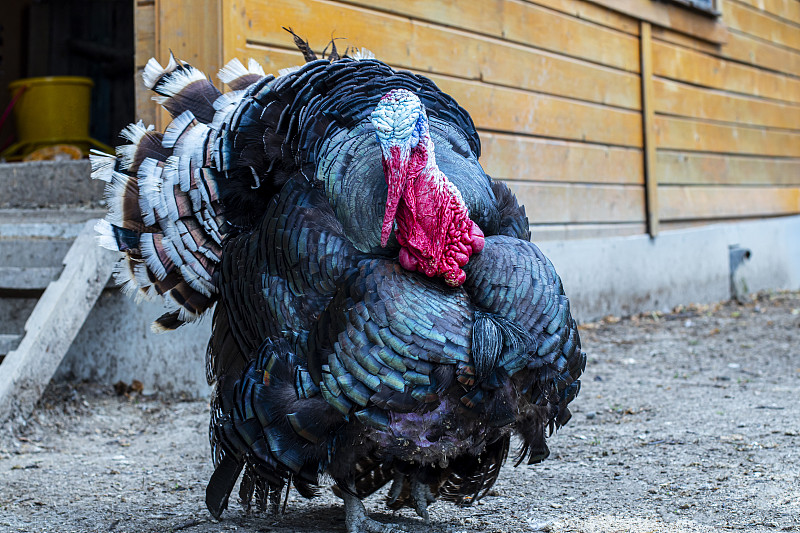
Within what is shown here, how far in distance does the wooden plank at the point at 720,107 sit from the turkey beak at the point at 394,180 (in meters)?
5.28

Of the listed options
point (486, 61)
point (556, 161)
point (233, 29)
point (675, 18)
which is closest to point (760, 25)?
point (675, 18)

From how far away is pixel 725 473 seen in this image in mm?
3045

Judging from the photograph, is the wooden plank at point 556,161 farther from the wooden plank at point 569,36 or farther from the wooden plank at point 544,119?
the wooden plank at point 569,36

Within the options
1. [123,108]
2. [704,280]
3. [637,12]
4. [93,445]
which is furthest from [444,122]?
[123,108]

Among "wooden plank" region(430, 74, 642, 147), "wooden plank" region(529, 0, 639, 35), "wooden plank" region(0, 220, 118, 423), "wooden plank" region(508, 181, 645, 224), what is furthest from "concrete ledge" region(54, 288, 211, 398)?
"wooden plank" region(529, 0, 639, 35)

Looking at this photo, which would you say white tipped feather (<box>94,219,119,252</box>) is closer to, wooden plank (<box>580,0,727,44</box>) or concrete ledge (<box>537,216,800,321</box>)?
concrete ledge (<box>537,216,800,321</box>)

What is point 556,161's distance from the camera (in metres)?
5.99

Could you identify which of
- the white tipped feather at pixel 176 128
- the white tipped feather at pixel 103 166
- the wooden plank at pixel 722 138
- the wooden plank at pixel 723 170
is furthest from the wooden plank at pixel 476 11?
the white tipped feather at pixel 103 166

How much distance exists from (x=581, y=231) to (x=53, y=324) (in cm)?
377

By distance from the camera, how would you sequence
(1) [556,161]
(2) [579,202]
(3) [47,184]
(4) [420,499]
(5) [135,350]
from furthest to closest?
(2) [579,202], (1) [556,161], (3) [47,184], (5) [135,350], (4) [420,499]

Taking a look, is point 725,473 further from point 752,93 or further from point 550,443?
point 752,93

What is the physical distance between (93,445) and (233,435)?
5.20ft

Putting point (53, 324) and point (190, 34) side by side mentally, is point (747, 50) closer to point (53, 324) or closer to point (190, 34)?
point (190, 34)

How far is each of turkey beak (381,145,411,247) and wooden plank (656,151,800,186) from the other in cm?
521
